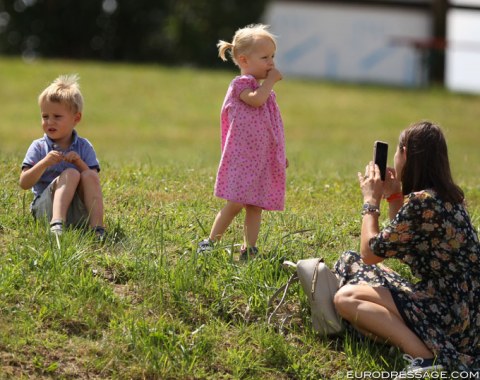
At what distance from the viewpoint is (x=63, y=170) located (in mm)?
6109

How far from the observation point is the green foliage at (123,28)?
25.4 metres

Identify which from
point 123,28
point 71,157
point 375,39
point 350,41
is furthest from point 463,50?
point 71,157

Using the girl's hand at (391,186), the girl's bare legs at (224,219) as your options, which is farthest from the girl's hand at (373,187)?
the girl's bare legs at (224,219)

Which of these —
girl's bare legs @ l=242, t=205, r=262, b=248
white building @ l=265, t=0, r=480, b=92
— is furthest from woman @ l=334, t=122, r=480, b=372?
white building @ l=265, t=0, r=480, b=92

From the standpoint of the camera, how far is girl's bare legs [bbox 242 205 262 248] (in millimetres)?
5867

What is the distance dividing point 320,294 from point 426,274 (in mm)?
569

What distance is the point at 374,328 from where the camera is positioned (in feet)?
16.8

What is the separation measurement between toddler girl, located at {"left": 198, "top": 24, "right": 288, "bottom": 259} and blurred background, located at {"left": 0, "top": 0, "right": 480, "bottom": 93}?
1907 centimetres

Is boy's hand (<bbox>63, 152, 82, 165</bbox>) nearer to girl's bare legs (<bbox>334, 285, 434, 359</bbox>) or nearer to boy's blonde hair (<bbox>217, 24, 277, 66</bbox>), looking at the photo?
boy's blonde hair (<bbox>217, 24, 277, 66</bbox>)

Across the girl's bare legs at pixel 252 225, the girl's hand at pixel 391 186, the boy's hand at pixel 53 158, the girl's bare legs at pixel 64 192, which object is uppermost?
the boy's hand at pixel 53 158

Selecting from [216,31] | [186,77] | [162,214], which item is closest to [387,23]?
[216,31]

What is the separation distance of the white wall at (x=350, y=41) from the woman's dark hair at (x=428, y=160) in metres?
22.1

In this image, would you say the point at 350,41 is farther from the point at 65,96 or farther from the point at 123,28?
the point at 65,96

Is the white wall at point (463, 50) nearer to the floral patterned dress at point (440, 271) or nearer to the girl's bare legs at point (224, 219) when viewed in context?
the girl's bare legs at point (224, 219)
